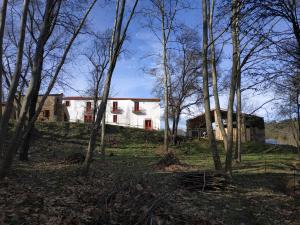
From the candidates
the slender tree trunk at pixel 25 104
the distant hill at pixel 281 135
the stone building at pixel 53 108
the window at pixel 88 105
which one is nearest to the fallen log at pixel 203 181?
the slender tree trunk at pixel 25 104

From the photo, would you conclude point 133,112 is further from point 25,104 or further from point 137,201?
point 137,201

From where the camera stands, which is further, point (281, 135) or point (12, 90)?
point (281, 135)

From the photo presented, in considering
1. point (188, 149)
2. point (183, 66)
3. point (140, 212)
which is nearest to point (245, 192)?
point (140, 212)

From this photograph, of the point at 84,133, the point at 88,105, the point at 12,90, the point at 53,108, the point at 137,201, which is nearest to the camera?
the point at 137,201

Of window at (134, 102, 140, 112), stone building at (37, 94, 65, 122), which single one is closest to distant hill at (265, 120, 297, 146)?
window at (134, 102, 140, 112)

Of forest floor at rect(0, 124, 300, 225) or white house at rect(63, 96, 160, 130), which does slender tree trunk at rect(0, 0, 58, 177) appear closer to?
forest floor at rect(0, 124, 300, 225)

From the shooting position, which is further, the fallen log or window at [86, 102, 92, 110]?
window at [86, 102, 92, 110]

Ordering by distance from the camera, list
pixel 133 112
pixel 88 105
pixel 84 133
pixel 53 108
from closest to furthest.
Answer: pixel 84 133
pixel 53 108
pixel 88 105
pixel 133 112

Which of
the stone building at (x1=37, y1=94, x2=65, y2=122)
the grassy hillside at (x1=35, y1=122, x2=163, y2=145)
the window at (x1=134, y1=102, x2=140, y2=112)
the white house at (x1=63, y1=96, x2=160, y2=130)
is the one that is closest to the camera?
the grassy hillside at (x1=35, y1=122, x2=163, y2=145)

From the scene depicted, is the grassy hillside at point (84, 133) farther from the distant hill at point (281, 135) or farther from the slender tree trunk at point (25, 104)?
the slender tree trunk at point (25, 104)

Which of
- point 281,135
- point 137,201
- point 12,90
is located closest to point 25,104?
point 12,90

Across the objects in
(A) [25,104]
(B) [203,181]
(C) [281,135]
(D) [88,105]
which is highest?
(D) [88,105]

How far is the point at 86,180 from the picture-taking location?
11.8 meters

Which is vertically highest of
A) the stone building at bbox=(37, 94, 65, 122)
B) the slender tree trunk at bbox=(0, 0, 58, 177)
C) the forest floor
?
the stone building at bbox=(37, 94, 65, 122)
